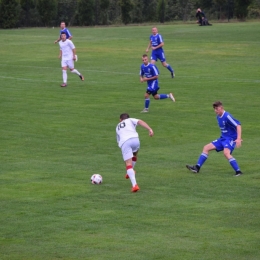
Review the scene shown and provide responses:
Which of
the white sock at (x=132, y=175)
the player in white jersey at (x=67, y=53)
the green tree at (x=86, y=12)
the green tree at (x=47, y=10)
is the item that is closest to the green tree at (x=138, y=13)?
the green tree at (x=86, y=12)

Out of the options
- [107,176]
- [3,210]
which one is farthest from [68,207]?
[107,176]

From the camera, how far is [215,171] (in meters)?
19.2

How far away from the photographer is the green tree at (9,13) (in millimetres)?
78312

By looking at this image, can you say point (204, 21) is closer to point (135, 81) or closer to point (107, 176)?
point (135, 81)

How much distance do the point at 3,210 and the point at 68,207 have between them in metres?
1.33

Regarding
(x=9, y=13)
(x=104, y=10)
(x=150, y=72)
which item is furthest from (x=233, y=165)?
(x=104, y=10)

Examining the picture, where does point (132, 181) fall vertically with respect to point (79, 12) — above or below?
above

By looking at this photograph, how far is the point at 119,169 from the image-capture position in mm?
19750

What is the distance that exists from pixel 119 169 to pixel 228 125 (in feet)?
10.4

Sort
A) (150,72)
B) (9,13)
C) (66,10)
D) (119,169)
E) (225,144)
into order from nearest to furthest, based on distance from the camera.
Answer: (225,144), (119,169), (150,72), (9,13), (66,10)

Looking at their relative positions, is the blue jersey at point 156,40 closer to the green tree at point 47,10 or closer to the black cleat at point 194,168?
the black cleat at point 194,168

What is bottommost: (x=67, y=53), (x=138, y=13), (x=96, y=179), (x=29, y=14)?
(x=138, y=13)

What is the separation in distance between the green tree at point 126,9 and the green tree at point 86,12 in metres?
3.42

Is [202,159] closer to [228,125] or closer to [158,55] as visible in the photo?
[228,125]
